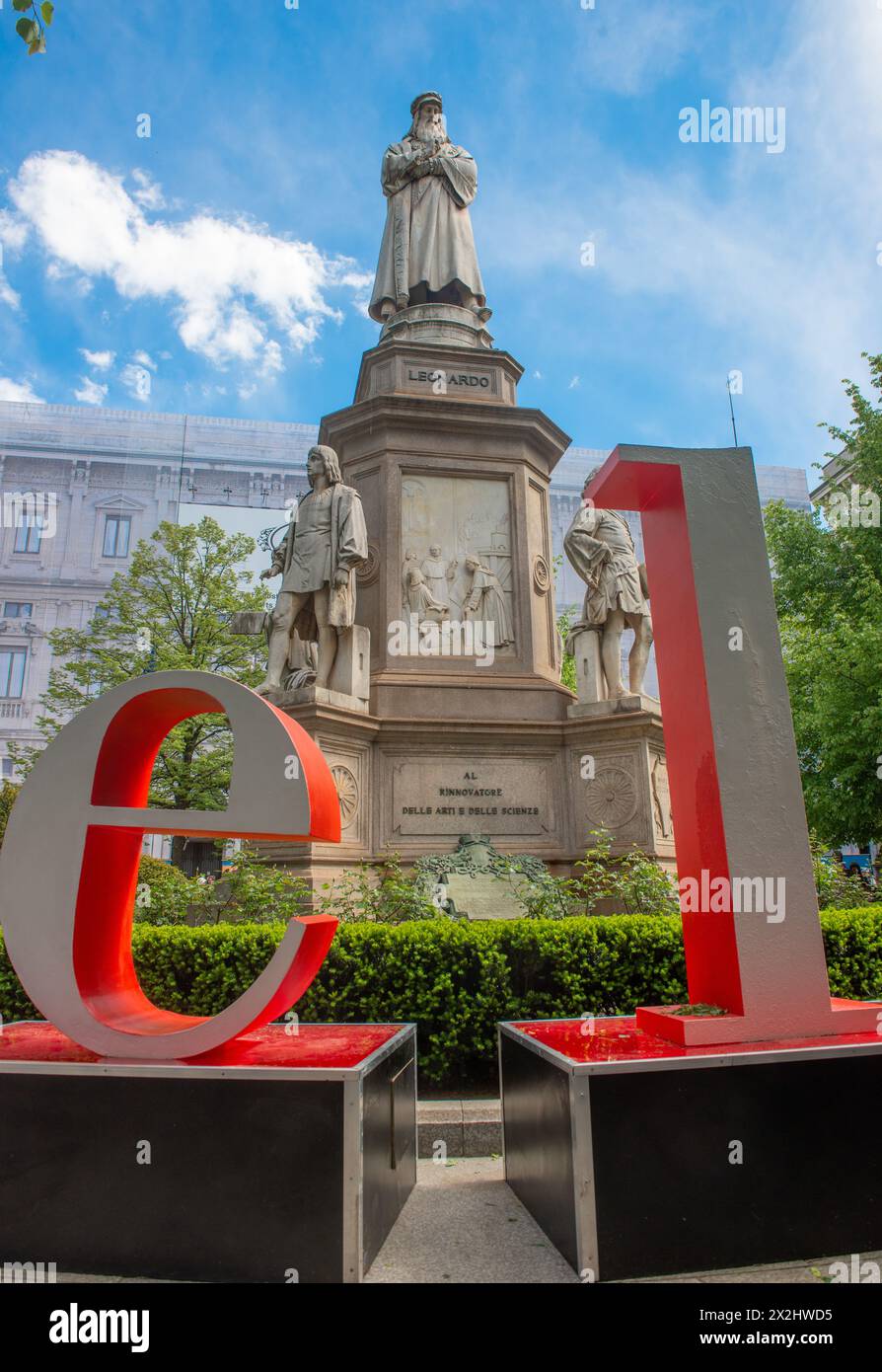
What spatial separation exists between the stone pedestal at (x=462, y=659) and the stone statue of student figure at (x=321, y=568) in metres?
0.76

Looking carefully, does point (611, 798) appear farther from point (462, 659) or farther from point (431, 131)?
point (431, 131)

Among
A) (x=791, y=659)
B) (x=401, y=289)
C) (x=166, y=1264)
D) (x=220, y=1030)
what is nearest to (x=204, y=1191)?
(x=166, y=1264)

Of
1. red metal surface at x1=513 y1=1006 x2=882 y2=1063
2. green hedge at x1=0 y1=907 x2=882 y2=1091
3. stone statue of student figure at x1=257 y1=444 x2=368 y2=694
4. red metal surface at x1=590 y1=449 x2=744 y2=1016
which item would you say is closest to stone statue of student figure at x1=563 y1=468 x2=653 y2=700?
stone statue of student figure at x1=257 y1=444 x2=368 y2=694

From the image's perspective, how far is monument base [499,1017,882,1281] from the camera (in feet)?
10.5

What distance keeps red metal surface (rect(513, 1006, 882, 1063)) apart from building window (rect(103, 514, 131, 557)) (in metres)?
37.5

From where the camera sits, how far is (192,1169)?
3252 millimetres

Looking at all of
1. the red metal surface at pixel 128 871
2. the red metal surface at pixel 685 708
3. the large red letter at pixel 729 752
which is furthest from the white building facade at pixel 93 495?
the red metal surface at pixel 128 871

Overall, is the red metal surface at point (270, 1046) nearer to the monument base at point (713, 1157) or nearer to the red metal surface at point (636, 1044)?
the red metal surface at point (636, 1044)

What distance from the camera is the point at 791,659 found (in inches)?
813

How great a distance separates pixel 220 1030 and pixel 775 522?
901 inches

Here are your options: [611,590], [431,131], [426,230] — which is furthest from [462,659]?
[431,131]

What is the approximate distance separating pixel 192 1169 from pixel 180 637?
21.2 meters

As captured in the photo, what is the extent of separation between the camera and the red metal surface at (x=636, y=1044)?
3465 millimetres
